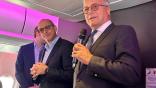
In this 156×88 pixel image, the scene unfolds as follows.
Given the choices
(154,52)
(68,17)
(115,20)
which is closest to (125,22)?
(115,20)

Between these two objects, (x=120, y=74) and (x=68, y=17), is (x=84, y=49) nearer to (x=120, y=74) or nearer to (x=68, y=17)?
(x=120, y=74)

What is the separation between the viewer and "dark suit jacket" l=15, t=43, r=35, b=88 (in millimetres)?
2877

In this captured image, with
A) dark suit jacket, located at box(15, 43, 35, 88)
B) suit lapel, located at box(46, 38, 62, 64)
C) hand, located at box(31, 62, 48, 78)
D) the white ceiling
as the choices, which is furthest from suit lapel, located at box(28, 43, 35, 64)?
hand, located at box(31, 62, 48, 78)

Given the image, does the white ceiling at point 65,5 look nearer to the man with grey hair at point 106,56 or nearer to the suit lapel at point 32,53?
the suit lapel at point 32,53

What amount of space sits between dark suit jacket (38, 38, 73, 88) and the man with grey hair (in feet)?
1.65

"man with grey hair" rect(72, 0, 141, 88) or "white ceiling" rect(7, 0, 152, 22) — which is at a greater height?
"white ceiling" rect(7, 0, 152, 22)

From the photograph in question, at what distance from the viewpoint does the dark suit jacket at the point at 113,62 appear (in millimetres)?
1489

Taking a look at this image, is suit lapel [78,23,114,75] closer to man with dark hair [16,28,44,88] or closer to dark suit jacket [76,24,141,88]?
dark suit jacket [76,24,141,88]

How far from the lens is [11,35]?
12.6 ft

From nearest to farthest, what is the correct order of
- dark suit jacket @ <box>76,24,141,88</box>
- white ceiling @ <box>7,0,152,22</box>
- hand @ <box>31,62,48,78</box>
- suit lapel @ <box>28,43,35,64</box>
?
dark suit jacket @ <box>76,24,141,88</box> → hand @ <box>31,62,48,78</box> → white ceiling @ <box>7,0,152,22</box> → suit lapel @ <box>28,43,35,64</box>

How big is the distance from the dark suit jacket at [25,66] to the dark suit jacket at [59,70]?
0.61 m

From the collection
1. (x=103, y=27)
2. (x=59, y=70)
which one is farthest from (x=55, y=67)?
(x=103, y=27)

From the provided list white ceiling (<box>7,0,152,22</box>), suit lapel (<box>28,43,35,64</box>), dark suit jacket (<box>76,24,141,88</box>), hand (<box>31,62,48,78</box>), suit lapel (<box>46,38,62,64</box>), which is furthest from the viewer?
suit lapel (<box>28,43,35,64</box>)

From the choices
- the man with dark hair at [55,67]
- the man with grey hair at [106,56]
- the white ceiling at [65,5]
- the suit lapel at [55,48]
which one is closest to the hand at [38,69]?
the man with dark hair at [55,67]
